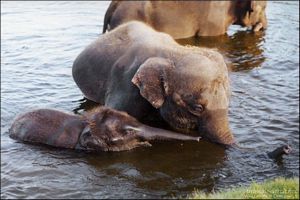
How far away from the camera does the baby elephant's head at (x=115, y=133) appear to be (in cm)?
745

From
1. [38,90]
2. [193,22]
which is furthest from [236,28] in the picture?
[38,90]

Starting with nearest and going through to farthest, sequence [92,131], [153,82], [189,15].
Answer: [92,131] < [153,82] < [189,15]

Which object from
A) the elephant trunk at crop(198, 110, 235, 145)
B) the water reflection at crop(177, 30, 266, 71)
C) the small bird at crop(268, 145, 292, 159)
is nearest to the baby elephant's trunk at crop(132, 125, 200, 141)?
the elephant trunk at crop(198, 110, 235, 145)

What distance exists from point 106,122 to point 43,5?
43.1 feet

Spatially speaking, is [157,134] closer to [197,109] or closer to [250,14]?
[197,109]

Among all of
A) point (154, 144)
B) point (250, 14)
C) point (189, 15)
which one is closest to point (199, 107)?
point (154, 144)

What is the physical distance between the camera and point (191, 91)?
7523 millimetres

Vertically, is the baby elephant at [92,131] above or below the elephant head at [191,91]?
below

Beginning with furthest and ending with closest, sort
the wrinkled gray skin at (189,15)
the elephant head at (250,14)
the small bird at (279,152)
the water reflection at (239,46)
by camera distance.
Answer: the elephant head at (250,14) → the wrinkled gray skin at (189,15) → the water reflection at (239,46) → the small bird at (279,152)

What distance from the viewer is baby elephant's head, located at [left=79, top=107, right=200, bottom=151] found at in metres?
7.45

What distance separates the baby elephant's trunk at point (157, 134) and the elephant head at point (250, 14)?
9.24 metres

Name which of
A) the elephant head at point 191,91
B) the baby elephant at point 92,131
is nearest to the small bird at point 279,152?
the elephant head at point 191,91

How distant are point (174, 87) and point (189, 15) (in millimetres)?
7738

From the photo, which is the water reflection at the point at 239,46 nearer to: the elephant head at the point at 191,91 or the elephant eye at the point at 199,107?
the elephant head at the point at 191,91
